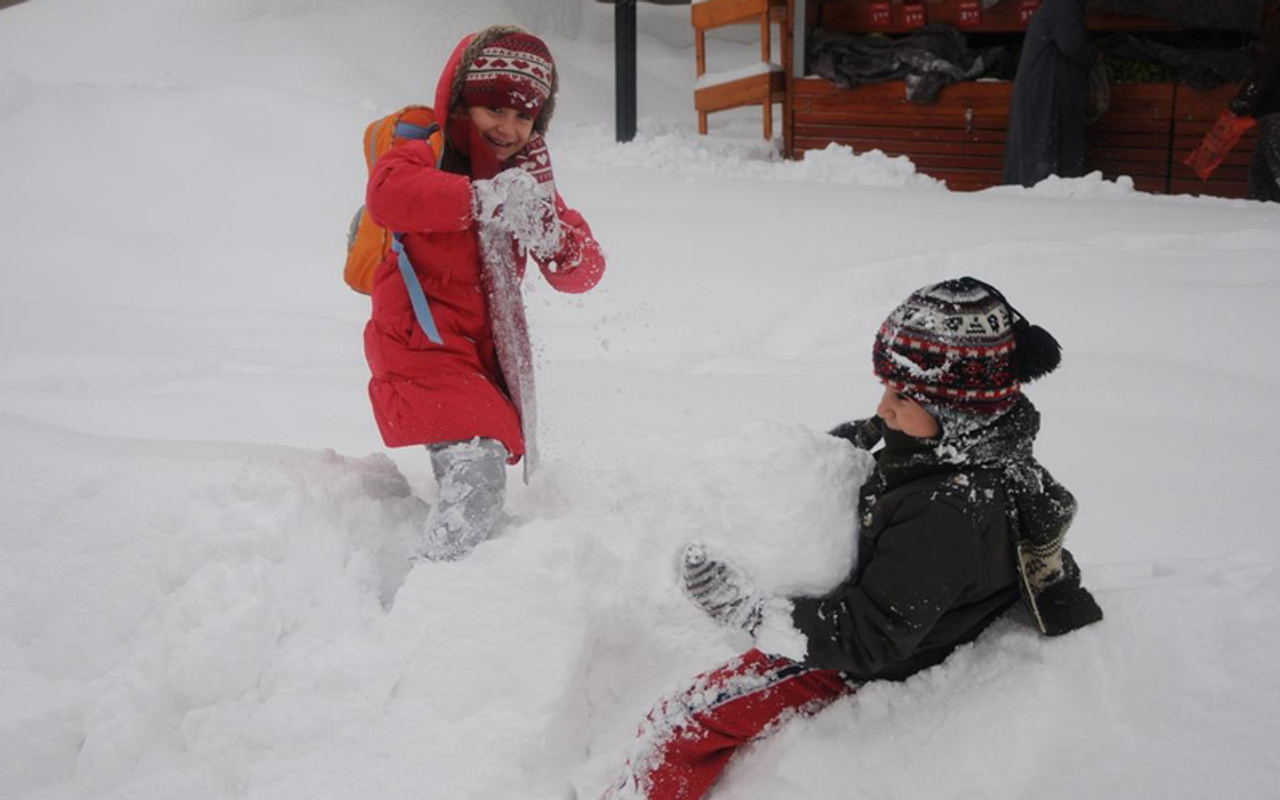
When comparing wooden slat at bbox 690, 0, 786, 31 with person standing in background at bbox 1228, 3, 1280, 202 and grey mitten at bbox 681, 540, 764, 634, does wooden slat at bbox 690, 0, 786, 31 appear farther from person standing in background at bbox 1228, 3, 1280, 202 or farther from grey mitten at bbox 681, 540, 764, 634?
grey mitten at bbox 681, 540, 764, 634

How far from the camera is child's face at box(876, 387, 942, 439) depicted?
5.04 feet

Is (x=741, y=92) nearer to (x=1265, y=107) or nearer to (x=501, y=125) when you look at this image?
(x=1265, y=107)

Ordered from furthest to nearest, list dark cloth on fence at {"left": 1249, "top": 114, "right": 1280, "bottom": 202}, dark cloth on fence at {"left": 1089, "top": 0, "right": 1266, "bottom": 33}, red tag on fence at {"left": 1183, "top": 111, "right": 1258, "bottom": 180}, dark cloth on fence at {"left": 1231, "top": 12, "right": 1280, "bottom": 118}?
dark cloth on fence at {"left": 1089, "top": 0, "right": 1266, "bottom": 33} < red tag on fence at {"left": 1183, "top": 111, "right": 1258, "bottom": 180} < dark cloth on fence at {"left": 1249, "top": 114, "right": 1280, "bottom": 202} < dark cloth on fence at {"left": 1231, "top": 12, "right": 1280, "bottom": 118}

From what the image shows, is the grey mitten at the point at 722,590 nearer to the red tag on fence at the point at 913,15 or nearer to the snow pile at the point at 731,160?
the snow pile at the point at 731,160

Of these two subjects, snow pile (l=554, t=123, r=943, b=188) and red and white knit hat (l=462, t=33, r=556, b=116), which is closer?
red and white knit hat (l=462, t=33, r=556, b=116)

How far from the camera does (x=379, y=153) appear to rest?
220 centimetres

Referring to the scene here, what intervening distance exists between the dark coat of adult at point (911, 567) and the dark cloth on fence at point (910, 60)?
6281 mm

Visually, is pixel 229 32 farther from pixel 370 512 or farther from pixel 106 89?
pixel 370 512

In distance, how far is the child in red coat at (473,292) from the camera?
213 cm

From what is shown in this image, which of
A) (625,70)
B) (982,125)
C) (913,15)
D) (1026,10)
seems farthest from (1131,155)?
(625,70)

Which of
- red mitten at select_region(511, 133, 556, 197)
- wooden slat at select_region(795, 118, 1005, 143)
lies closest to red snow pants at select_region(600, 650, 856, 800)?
red mitten at select_region(511, 133, 556, 197)

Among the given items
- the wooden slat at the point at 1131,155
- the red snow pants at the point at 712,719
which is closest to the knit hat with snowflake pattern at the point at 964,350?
the red snow pants at the point at 712,719

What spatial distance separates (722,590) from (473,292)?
1032 millimetres

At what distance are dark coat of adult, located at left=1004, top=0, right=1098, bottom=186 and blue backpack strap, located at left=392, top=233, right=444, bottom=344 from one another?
5238 mm
